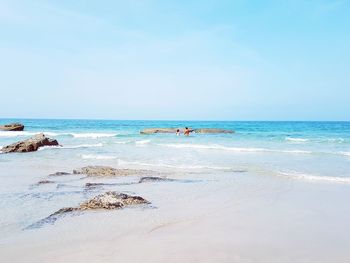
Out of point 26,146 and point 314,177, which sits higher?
point 314,177

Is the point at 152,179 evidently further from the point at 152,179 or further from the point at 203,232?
the point at 203,232

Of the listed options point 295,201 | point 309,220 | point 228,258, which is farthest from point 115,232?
point 295,201

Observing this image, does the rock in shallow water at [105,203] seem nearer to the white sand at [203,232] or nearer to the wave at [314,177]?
the white sand at [203,232]

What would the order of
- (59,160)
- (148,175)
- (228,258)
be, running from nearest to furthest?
(228,258), (148,175), (59,160)

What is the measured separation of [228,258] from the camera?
17.3 ft

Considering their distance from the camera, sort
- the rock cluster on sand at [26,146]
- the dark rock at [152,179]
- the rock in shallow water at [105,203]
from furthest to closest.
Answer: the rock cluster on sand at [26,146] < the dark rock at [152,179] < the rock in shallow water at [105,203]

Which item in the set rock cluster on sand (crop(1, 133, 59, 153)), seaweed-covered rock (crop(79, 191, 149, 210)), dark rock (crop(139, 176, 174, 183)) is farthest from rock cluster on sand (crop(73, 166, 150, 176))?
rock cluster on sand (crop(1, 133, 59, 153))

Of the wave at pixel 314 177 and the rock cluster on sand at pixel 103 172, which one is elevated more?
the wave at pixel 314 177

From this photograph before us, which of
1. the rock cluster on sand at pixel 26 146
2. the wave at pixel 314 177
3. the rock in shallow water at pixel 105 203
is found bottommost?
the rock cluster on sand at pixel 26 146

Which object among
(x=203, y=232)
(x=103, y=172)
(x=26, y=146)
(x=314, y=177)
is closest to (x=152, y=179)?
(x=103, y=172)

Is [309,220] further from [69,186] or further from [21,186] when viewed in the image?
[21,186]

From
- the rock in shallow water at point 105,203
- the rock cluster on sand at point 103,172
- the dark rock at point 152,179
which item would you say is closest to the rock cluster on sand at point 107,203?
the rock in shallow water at point 105,203

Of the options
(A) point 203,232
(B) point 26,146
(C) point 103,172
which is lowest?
(B) point 26,146

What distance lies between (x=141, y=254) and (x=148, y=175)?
7578 millimetres
